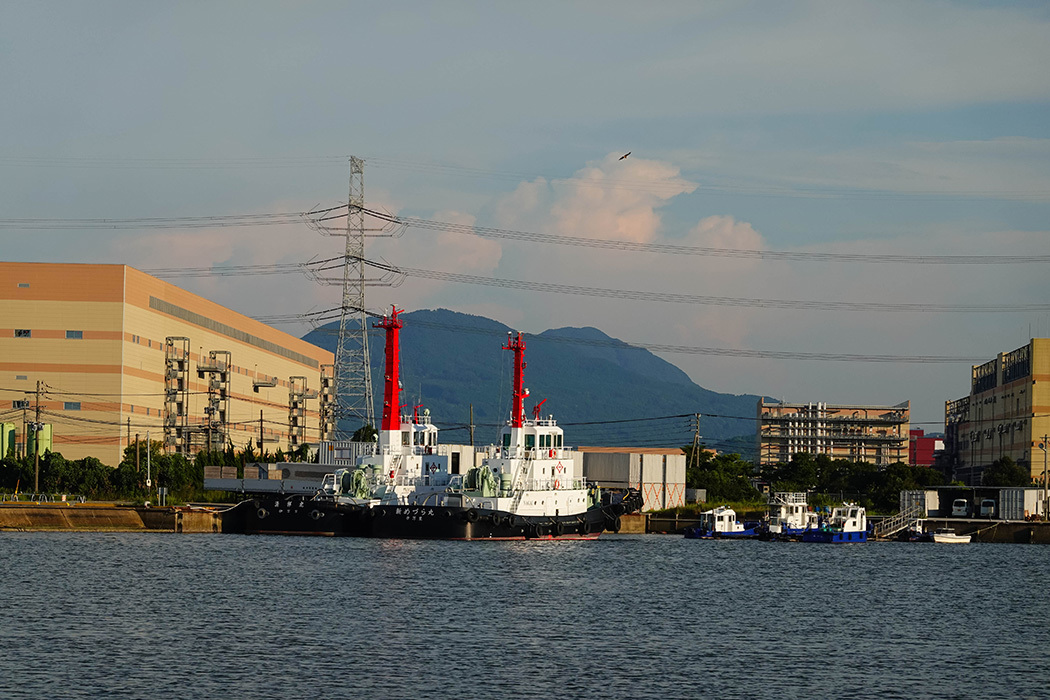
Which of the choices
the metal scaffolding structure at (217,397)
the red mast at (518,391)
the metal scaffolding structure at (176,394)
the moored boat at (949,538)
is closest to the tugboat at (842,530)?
the moored boat at (949,538)

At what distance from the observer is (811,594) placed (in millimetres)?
62438

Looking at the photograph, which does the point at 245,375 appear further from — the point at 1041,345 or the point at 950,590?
the point at 950,590

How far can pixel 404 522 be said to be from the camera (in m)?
93.8

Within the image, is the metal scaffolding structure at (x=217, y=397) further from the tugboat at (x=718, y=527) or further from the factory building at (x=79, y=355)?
the tugboat at (x=718, y=527)

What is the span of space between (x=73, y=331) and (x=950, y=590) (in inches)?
3806

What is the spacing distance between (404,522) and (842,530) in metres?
38.0

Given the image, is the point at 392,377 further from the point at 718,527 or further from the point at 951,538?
the point at 951,538

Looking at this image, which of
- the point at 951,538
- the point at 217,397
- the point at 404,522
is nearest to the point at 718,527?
the point at 951,538

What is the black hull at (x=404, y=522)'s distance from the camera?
304 ft

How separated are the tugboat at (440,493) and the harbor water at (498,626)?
431 inches

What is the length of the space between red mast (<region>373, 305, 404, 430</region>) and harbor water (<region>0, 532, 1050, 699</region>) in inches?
696

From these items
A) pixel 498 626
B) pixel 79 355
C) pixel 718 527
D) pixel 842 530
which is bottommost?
pixel 718 527

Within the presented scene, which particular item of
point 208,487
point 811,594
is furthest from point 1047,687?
point 208,487

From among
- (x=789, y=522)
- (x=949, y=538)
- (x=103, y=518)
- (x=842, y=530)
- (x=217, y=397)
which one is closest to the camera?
(x=103, y=518)
